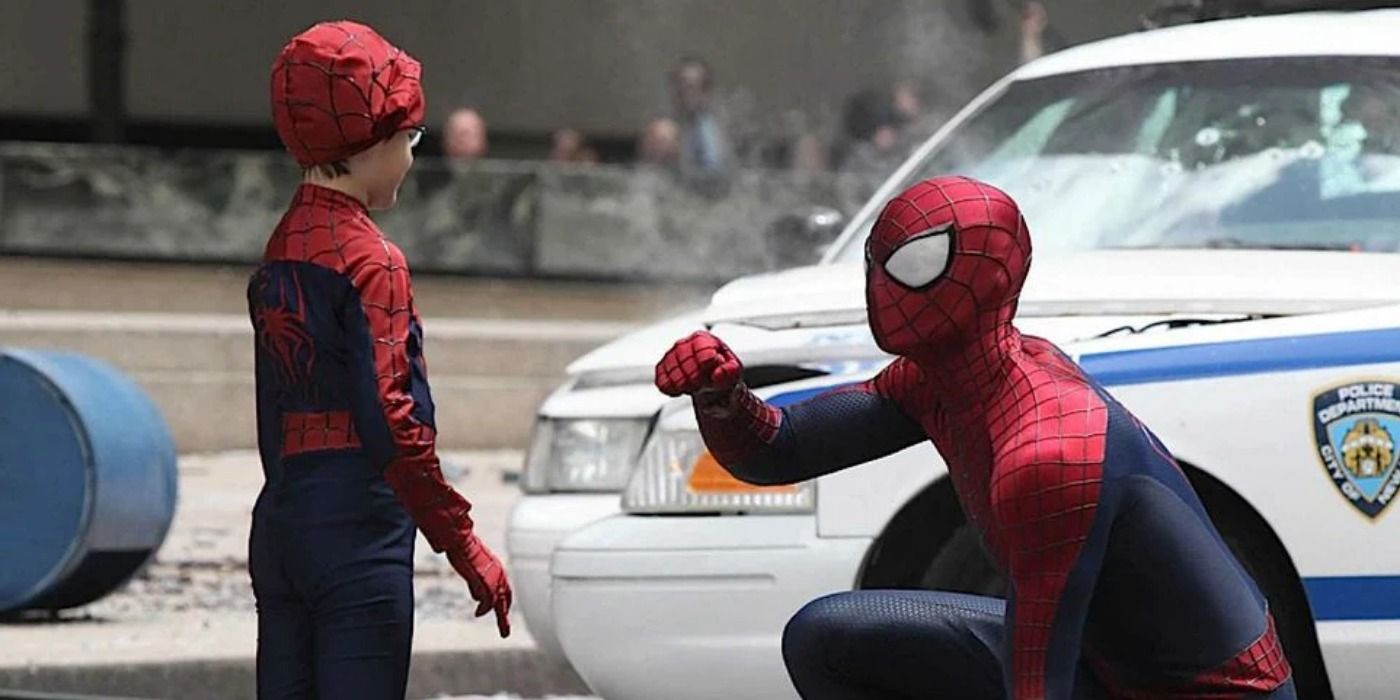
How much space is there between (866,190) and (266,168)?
295 cm

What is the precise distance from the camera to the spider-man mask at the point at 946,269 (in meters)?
3.59

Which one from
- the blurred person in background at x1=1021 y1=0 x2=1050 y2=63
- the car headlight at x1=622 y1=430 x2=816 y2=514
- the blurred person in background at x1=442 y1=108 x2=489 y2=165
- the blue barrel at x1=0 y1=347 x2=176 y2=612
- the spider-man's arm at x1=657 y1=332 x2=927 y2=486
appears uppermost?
the blurred person in background at x1=1021 y1=0 x2=1050 y2=63

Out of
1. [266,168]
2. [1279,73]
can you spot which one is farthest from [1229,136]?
[266,168]

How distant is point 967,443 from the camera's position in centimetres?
372

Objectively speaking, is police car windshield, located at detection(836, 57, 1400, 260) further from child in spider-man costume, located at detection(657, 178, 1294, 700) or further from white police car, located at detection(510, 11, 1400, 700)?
child in spider-man costume, located at detection(657, 178, 1294, 700)

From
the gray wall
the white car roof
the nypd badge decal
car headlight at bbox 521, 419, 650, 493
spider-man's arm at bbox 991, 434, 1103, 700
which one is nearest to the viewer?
spider-man's arm at bbox 991, 434, 1103, 700

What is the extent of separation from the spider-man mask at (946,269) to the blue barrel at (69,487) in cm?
462

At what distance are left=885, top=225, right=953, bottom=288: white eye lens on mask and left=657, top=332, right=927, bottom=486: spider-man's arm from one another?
0.37 metres

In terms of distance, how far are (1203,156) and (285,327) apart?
2.74m

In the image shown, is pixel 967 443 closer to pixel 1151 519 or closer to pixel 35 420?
pixel 1151 519

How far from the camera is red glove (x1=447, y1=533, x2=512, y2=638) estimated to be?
4000 mm

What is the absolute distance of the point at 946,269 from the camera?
3592mm

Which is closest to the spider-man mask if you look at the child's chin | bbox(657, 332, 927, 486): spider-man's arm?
bbox(657, 332, 927, 486): spider-man's arm

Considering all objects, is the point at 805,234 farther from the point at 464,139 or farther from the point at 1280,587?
the point at 464,139
